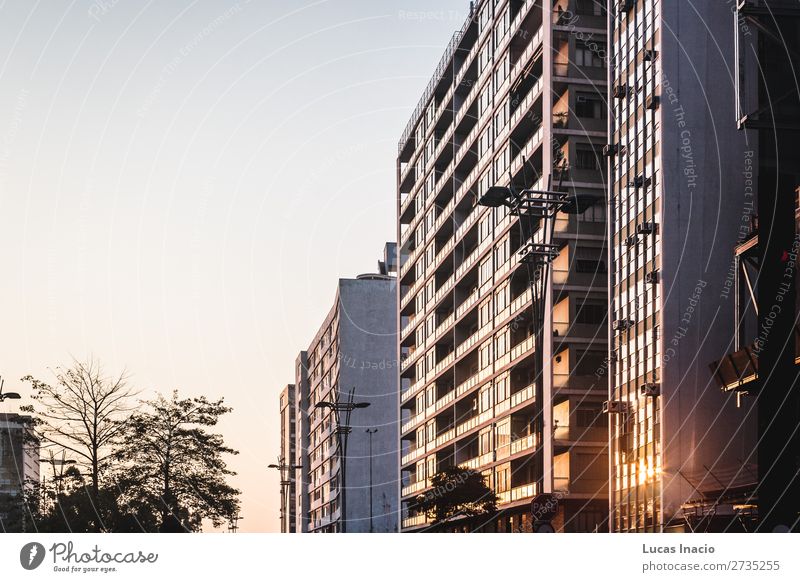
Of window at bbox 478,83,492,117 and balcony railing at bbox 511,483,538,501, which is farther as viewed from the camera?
window at bbox 478,83,492,117

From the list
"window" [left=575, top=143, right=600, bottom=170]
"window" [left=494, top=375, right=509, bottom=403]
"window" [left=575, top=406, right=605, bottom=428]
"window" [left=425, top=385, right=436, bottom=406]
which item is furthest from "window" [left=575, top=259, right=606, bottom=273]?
"window" [left=425, top=385, right=436, bottom=406]

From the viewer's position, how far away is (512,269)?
6888 cm

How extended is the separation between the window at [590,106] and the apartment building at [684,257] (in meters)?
10.7

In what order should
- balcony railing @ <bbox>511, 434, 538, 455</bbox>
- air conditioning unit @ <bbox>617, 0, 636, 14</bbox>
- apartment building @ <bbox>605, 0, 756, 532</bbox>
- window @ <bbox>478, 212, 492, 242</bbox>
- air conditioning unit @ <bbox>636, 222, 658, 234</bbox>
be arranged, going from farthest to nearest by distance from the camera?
window @ <bbox>478, 212, 492, 242</bbox>, balcony railing @ <bbox>511, 434, 538, 455</bbox>, air conditioning unit @ <bbox>617, 0, 636, 14</bbox>, air conditioning unit @ <bbox>636, 222, 658, 234</bbox>, apartment building @ <bbox>605, 0, 756, 532</bbox>

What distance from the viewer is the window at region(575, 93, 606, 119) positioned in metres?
63.6

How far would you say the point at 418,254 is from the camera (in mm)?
99312

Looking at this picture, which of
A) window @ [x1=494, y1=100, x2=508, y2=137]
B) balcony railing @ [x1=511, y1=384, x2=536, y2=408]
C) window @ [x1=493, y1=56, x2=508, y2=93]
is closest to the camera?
balcony railing @ [x1=511, y1=384, x2=536, y2=408]

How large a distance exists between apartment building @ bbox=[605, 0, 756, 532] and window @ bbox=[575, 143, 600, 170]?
10343 millimetres

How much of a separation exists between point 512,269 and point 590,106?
1022cm

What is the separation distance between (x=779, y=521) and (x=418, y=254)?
74.9 m

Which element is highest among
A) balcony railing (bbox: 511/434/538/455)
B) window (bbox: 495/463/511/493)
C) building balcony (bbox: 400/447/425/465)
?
building balcony (bbox: 400/447/425/465)

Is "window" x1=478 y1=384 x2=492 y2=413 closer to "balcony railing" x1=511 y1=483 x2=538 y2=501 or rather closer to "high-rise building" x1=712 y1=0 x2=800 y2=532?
"balcony railing" x1=511 y1=483 x2=538 y2=501
